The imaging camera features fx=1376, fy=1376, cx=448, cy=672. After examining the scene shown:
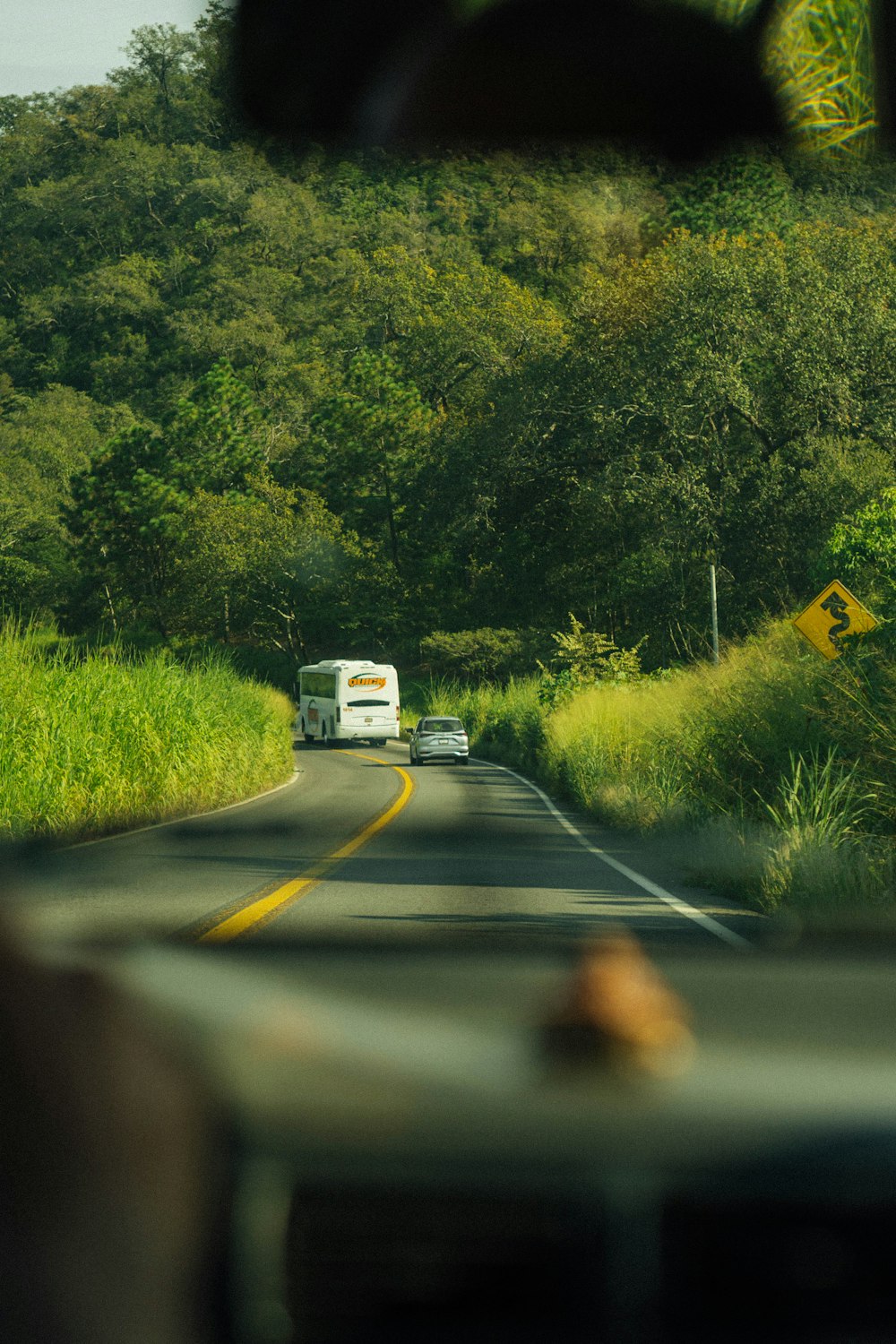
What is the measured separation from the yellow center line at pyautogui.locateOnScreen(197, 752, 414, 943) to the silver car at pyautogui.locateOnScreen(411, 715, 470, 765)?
92.4 ft

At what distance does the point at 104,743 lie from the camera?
2338 mm

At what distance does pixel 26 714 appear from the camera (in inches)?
100

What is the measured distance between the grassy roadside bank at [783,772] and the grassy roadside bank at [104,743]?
3.35 feet

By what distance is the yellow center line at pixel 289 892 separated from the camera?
1508 mm

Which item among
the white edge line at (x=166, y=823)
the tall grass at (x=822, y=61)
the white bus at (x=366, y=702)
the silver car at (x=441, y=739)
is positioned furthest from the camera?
the white bus at (x=366, y=702)

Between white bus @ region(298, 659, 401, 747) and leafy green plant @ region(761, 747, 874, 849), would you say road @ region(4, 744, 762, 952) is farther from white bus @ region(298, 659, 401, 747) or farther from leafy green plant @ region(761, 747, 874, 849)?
white bus @ region(298, 659, 401, 747)

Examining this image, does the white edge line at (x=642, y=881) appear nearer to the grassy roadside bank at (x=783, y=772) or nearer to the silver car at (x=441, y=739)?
the grassy roadside bank at (x=783, y=772)

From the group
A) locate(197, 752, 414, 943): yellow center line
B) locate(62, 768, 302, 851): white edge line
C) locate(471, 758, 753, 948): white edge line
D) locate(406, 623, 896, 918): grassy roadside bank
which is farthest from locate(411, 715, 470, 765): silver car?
locate(62, 768, 302, 851): white edge line

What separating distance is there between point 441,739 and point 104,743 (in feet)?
99.9

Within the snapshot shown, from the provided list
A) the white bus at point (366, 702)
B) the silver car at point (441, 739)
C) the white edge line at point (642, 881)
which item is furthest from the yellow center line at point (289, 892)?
the white bus at point (366, 702)

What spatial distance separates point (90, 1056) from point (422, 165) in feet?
3.33

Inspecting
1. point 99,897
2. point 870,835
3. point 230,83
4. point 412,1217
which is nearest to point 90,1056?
point 99,897

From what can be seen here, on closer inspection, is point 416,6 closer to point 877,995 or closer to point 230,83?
point 230,83

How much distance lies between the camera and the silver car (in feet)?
104
